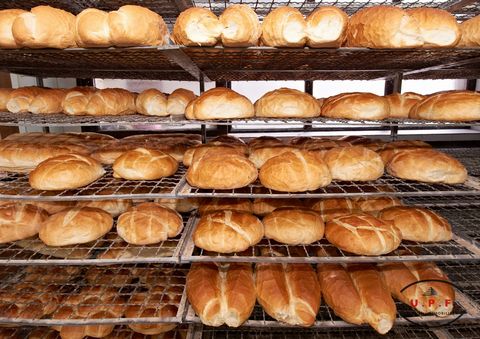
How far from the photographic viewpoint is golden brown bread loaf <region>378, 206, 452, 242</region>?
171cm

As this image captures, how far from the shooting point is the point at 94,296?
5.78ft

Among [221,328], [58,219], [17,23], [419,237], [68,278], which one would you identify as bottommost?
[221,328]

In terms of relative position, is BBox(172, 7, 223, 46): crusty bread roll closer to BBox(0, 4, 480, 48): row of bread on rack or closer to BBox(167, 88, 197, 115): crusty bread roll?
BBox(0, 4, 480, 48): row of bread on rack

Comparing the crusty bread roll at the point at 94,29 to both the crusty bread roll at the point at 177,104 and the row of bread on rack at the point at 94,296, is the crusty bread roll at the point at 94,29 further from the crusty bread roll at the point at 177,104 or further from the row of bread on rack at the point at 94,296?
the row of bread on rack at the point at 94,296

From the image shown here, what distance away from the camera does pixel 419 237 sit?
1.71m

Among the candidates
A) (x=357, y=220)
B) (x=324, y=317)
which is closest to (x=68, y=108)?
(x=357, y=220)

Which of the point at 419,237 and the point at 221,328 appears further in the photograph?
the point at 221,328

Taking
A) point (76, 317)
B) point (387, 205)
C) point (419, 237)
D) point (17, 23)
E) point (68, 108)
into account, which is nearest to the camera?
point (17, 23)

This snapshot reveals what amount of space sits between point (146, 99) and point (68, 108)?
0.51m

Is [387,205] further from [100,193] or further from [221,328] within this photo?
[100,193]

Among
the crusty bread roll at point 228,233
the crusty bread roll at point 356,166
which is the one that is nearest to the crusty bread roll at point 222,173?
the crusty bread roll at point 228,233

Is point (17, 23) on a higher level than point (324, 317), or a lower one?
higher

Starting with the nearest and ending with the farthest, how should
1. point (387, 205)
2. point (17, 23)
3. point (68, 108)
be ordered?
1. point (17, 23)
2. point (68, 108)
3. point (387, 205)

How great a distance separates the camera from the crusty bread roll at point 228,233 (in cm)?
153
